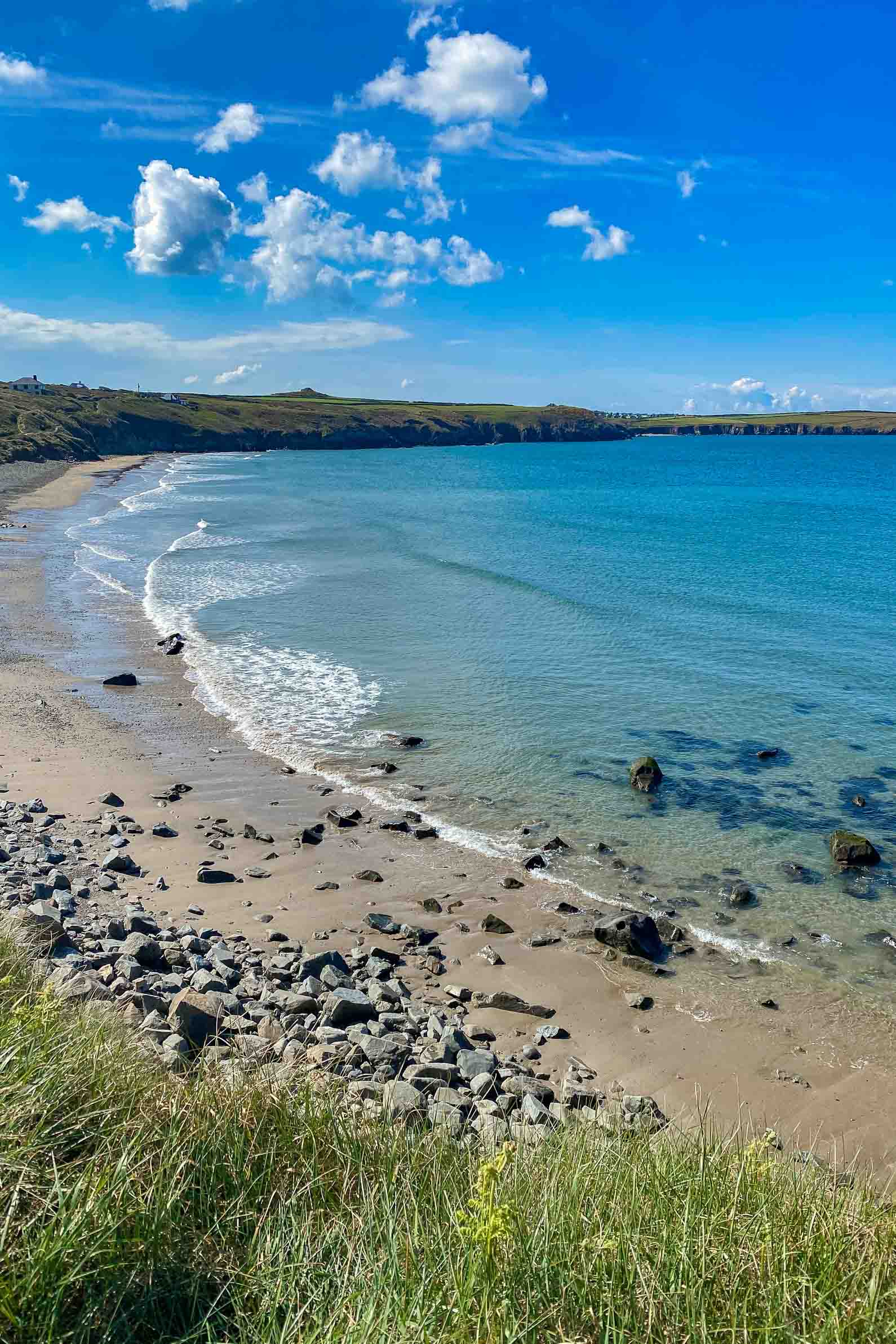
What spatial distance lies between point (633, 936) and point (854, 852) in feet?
17.4

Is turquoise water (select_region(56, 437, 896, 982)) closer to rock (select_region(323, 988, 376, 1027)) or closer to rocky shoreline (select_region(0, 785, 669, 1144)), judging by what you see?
rocky shoreline (select_region(0, 785, 669, 1144))

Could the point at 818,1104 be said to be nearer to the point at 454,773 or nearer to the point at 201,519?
the point at 454,773

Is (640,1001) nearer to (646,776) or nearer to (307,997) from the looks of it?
(307,997)

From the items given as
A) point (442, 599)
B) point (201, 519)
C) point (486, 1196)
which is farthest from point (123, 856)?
point (201, 519)

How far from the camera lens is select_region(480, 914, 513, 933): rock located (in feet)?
42.8

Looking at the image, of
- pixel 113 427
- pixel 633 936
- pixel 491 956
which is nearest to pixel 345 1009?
pixel 491 956

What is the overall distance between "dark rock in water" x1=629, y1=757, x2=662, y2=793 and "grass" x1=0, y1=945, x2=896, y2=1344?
12894 mm

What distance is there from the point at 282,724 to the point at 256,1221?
17.9 meters

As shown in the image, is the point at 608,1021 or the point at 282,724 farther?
the point at 282,724

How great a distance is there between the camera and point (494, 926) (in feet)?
42.9

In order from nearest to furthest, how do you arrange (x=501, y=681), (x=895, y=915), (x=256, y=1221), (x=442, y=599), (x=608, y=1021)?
(x=256, y=1221) < (x=608, y=1021) < (x=895, y=915) < (x=501, y=681) < (x=442, y=599)

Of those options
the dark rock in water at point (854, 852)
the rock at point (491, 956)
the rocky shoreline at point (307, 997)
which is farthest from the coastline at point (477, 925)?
the dark rock in water at point (854, 852)

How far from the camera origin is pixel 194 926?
12188mm

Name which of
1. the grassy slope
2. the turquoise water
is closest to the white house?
the grassy slope
